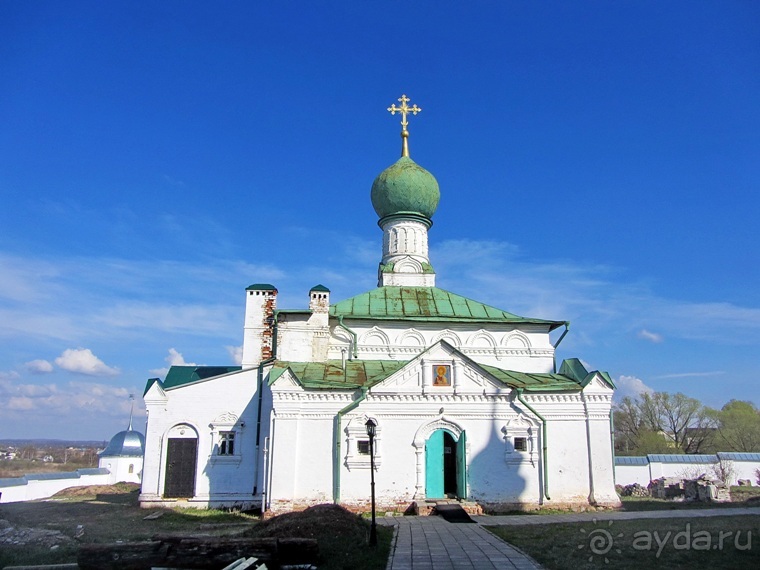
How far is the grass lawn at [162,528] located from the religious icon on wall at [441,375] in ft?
14.5

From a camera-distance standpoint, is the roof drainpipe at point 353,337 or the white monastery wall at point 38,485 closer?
the roof drainpipe at point 353,337

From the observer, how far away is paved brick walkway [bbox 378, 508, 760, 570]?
7.63 meters

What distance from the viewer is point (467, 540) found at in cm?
944

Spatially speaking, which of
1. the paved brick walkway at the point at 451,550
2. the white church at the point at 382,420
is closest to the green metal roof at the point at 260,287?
the white church at the point at 382,420

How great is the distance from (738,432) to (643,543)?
30.2 metres

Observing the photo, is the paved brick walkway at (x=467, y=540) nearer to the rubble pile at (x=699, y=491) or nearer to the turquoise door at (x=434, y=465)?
the turquoise door at (x=434, y=465)

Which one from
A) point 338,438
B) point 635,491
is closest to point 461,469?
point 338,438

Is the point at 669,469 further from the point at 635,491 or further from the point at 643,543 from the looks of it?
the point at 643,543

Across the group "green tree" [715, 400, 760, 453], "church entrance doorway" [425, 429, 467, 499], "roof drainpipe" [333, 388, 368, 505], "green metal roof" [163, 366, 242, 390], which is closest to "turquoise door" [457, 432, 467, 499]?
"church entrance doorway" [425, 429, 467, 499]

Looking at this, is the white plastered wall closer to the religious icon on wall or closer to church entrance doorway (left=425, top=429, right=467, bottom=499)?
church entrance doorway (left=425, top=429, right=467, bottom=499)

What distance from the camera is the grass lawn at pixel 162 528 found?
8.17 meters

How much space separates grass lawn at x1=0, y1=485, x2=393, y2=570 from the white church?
1161mm

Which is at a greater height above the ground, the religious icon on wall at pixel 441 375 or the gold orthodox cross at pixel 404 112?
the gold orthodox cross at pixel 404 112

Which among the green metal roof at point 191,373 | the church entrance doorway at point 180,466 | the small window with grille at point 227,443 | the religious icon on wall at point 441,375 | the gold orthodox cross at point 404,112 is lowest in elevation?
the church entrance doorway at point 180,466
